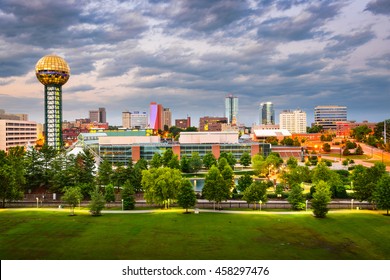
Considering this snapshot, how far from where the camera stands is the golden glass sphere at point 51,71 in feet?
376

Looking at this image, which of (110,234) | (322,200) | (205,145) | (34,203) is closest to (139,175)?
(34,203)

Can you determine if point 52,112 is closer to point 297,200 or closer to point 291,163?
point 291,163

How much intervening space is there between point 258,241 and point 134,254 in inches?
468

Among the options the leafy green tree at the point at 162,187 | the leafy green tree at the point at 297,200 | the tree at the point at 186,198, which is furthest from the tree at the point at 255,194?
the leafy green tree at the point at 162,187

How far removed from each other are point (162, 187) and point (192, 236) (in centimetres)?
1471

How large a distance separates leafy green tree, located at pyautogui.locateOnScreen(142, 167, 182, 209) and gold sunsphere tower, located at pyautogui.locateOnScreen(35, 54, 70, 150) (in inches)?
2891

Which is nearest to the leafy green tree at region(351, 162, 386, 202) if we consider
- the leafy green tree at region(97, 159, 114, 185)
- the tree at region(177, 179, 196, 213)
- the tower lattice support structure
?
the tree at region(177, 179, 196, 213)

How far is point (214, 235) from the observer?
3625 cm

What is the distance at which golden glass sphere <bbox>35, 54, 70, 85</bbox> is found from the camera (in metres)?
115

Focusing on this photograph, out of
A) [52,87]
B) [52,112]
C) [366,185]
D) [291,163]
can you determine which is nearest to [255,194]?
[366,185]

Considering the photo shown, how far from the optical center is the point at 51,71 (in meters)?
115

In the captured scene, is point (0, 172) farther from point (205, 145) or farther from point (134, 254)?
point (205, 145)

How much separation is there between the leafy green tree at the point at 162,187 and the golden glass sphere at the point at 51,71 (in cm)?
7787

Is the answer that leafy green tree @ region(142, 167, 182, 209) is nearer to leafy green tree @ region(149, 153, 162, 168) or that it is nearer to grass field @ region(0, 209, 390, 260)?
grass field @ region(0, 209, 390, 260)
